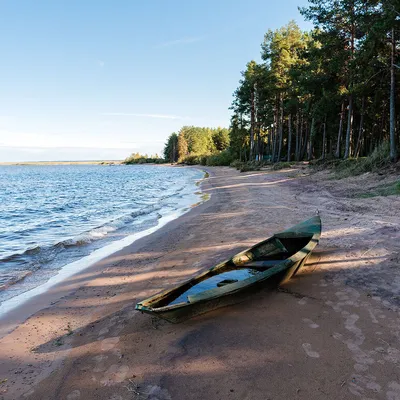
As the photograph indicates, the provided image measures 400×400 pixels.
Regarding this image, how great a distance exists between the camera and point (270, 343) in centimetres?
371

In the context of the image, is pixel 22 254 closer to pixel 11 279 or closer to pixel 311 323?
pixel 11 279

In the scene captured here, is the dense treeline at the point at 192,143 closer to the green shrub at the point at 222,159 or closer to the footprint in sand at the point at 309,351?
the green shrub at the point at 222,159

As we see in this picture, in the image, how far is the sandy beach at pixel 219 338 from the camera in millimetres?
3078

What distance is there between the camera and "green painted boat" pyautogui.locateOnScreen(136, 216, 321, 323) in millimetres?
3955

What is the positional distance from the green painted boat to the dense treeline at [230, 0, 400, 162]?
48.7ft

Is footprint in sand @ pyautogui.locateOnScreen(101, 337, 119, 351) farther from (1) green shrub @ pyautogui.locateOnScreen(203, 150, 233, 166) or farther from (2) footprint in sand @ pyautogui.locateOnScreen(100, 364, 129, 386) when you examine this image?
(1) green shrub @ pyautogui.locateOnScreen(203, 150, 233, 166)

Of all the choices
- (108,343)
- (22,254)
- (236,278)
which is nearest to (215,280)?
(236,278)

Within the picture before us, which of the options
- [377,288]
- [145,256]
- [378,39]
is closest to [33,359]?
[145,256]

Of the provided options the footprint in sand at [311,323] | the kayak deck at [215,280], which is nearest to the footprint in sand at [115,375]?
the kayak deck at [215,280]

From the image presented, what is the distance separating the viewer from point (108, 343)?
12.9 feet

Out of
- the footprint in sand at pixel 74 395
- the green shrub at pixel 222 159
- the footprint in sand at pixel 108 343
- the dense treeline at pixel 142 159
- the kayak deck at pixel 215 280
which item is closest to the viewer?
the footprint in sand at pixel 74 395

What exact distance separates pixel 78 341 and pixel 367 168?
62.5 ft

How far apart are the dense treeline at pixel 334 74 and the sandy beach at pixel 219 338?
1605 cm

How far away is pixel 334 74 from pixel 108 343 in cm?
2806
